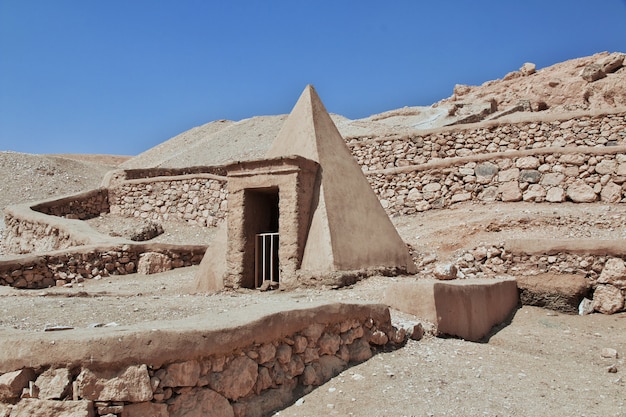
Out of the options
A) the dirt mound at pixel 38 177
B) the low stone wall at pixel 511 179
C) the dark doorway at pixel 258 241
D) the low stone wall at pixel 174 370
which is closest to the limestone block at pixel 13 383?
the low stone wall at pixel 174 370

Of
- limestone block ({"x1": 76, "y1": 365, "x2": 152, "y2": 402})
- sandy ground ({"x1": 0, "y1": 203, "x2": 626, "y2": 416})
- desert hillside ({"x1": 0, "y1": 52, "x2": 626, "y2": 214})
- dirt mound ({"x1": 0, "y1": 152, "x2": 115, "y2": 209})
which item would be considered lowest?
sandy ground ({"x1": 0, "y1": 203, "x2": 626, "y2": 416})

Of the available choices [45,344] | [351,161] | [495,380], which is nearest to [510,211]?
[351,161]

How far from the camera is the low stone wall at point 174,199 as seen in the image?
56.1ft

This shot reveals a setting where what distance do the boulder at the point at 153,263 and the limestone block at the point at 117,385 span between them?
9.35 meters

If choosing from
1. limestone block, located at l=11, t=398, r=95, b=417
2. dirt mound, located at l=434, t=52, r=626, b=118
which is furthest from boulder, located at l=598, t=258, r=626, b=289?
dirt mound, located at l=434, t=52, r=626, b=118

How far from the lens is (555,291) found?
8930 millimetres

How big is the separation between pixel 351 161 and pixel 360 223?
139 centimetres

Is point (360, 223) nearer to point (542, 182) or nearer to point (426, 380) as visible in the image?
point (426, 380)

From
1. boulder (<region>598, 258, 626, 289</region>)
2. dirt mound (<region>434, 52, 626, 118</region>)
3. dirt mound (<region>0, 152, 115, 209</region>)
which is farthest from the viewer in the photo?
dirt mound (<region>0, 152, 115, 209</region>)

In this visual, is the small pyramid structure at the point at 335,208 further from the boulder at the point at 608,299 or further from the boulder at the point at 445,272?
the boulder at the point at 608,299

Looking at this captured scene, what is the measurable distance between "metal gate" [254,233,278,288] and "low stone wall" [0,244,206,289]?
418 centimetres

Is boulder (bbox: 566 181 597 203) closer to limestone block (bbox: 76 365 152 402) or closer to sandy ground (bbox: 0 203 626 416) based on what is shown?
sandy ground (bbox: 0 203 626 416)

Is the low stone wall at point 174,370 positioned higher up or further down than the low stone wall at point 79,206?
further down

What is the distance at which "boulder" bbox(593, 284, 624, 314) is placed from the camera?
28.1 ft
